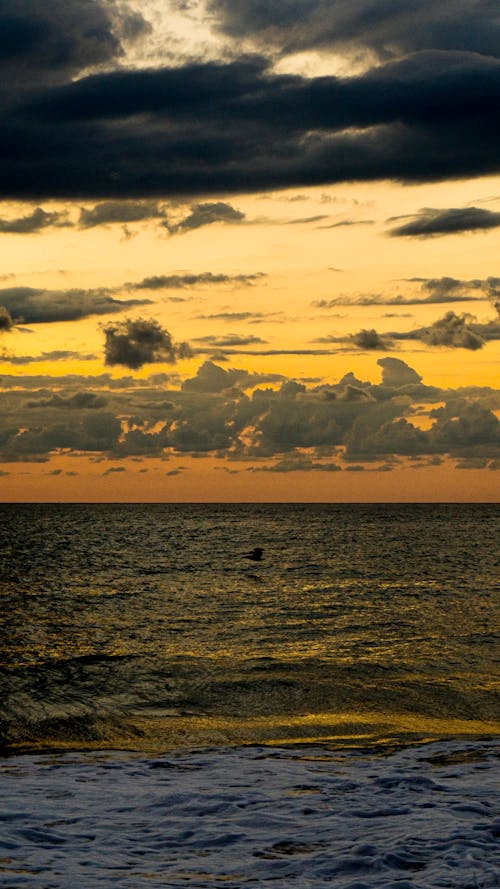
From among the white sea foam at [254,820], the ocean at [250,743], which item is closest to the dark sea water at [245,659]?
the ocean at [250,743]

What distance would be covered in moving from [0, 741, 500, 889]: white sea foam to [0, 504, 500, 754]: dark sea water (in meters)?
2.30

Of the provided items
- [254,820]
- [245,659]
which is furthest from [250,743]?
[245,659]

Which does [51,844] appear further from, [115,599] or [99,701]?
[115,599]

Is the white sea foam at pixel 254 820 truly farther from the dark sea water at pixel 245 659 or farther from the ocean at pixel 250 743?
the dark sea water at pixel 245 659

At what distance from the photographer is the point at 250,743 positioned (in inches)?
715

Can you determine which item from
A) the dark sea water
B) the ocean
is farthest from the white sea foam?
the dark sea water

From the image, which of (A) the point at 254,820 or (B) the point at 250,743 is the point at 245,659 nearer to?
(B) the point at 250,743

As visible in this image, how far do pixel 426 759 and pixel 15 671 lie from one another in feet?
51.4

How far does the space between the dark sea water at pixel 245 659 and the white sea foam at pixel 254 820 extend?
7.54 feet

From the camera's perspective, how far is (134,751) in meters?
17.4

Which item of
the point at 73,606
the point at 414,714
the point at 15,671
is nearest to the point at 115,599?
the point at 73,606

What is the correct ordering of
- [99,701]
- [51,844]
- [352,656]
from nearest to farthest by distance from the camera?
[51,844] < [99,701] < [352,656]

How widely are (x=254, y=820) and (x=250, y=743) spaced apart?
5714mm

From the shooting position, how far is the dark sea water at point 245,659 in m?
19.7
